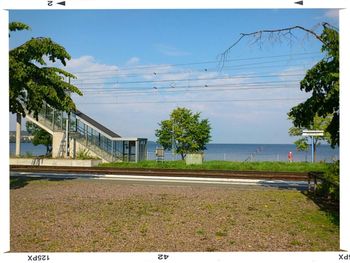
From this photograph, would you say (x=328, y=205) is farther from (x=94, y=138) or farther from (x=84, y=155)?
(x=94, y=138)

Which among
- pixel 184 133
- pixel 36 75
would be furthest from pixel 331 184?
pixel 184 133

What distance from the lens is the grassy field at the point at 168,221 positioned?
244 inches

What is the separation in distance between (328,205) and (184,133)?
92.7 ft

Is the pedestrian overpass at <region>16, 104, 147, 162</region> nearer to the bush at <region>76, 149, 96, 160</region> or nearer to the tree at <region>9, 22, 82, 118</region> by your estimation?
the bush at <region>76, 149, 96, 160</region>

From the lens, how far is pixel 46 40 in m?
13.3

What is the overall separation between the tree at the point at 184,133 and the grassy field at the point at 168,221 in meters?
24.9

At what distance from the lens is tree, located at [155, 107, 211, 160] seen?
37625mm

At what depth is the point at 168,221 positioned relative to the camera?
8023 millimetres

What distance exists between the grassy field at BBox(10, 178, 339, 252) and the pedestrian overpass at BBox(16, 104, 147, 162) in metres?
17.2

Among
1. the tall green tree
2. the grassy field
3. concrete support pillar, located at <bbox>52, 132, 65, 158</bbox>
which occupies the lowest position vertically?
the grassy field

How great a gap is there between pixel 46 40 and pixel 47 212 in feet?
24.2

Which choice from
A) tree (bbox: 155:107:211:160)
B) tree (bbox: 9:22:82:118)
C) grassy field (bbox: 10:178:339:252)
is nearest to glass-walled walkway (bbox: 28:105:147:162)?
tree (bbox: 155:107:211:160)
